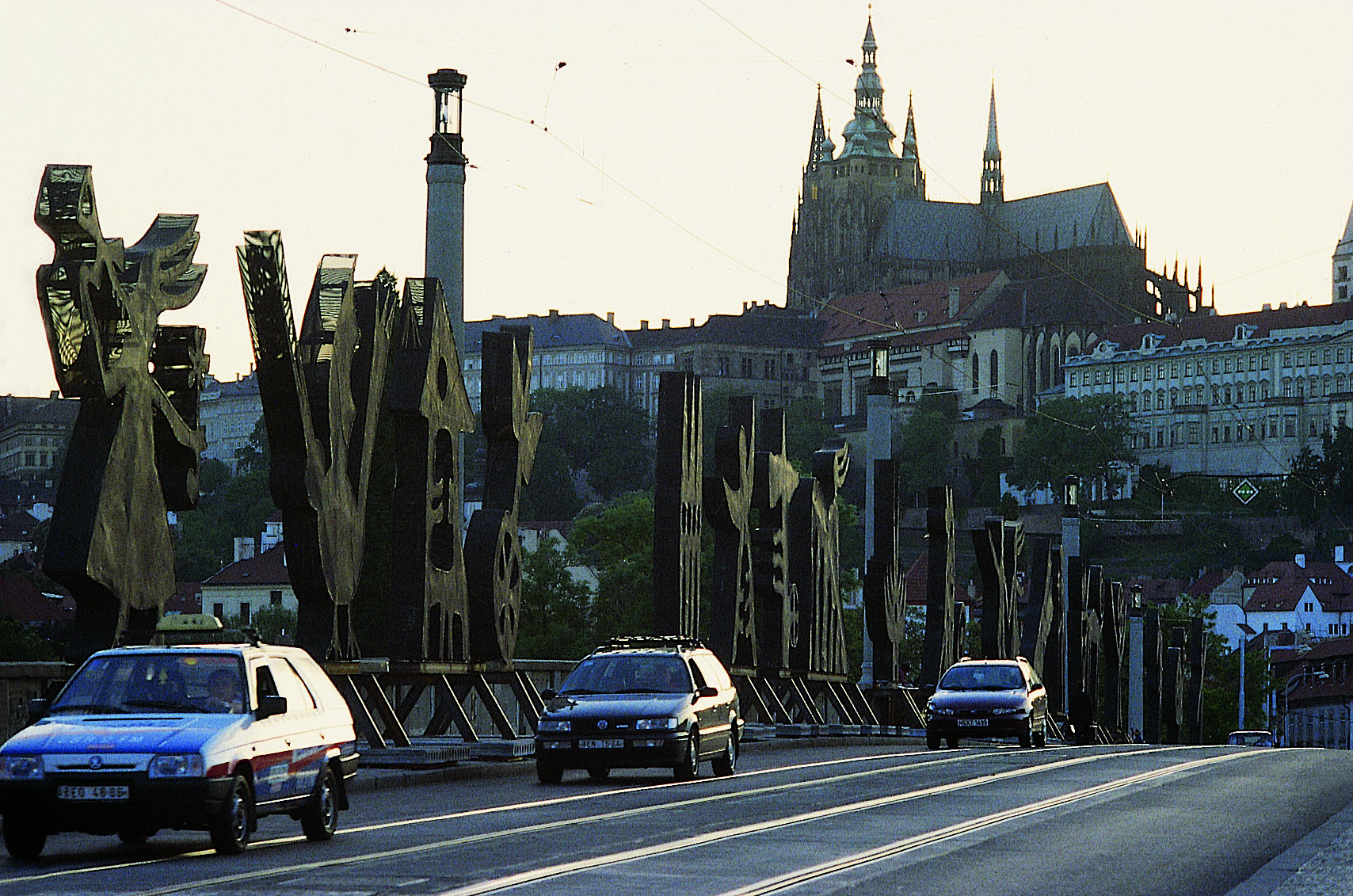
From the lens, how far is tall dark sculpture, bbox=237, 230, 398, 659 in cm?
2100

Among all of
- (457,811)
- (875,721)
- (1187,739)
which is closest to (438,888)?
(457,811)

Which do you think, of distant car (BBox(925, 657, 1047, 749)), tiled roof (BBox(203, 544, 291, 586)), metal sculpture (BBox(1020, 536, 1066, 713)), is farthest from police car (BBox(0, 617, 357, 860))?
tiled roof (BBox(203, 544, 291, 586))

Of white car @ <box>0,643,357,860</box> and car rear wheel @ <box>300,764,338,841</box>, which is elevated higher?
white car @ <box>0,643,357,860</box>

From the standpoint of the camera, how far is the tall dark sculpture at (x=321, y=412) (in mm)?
21000

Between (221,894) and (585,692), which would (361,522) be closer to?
(585,692)

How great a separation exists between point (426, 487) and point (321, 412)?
2235 mm

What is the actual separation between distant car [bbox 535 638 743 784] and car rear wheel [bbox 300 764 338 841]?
645cm

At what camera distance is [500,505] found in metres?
26.5

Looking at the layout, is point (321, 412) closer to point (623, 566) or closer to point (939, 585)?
point (939, 585)

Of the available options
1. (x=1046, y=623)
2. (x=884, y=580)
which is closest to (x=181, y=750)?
(x=884, y=580)

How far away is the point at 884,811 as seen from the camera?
18.2 m

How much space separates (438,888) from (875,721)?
1191 inches

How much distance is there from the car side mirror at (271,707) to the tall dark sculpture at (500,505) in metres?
10.8

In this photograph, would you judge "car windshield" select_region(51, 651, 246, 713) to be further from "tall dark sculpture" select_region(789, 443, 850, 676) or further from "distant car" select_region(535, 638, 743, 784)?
"tall dark sculpture" select_region(789, 443, 850, 676)
